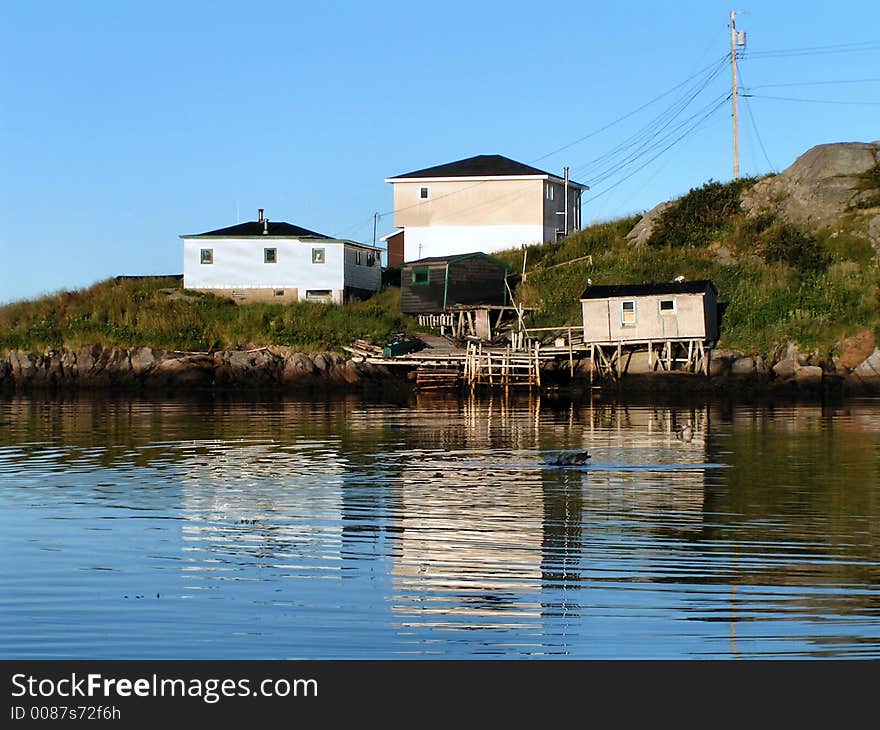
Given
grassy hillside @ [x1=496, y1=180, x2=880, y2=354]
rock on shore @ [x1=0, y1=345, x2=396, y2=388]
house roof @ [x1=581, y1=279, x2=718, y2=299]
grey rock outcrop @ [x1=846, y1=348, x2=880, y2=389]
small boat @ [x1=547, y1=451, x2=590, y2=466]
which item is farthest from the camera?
rock on shore @ [x1=0, y1=345, x2=396, y2=388]

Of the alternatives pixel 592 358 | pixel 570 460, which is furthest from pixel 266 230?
pixel 570 460

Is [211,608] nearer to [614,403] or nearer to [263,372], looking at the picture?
[614,403]

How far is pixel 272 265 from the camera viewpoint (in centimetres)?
7744

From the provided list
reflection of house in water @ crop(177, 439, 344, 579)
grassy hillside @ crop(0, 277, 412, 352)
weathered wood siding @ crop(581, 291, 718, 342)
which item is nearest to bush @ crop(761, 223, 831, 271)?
weathered wood siding @ crop(581, 291, 718, 342)

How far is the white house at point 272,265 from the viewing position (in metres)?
76.6

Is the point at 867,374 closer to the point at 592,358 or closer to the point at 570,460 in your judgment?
the point at 592,358

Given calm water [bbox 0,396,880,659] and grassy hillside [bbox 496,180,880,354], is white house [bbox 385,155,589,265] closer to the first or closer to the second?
grassy hillside [bbox 496,180,880,354]

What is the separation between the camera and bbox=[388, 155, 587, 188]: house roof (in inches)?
3332

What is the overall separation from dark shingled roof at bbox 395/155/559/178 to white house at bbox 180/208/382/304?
1066 centimetres

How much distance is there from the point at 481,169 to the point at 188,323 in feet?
80.5

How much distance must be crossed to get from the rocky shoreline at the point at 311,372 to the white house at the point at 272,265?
29.3ft

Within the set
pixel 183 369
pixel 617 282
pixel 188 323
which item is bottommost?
pixel 183 369

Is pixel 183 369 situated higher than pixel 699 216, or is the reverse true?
pixel 699 216
